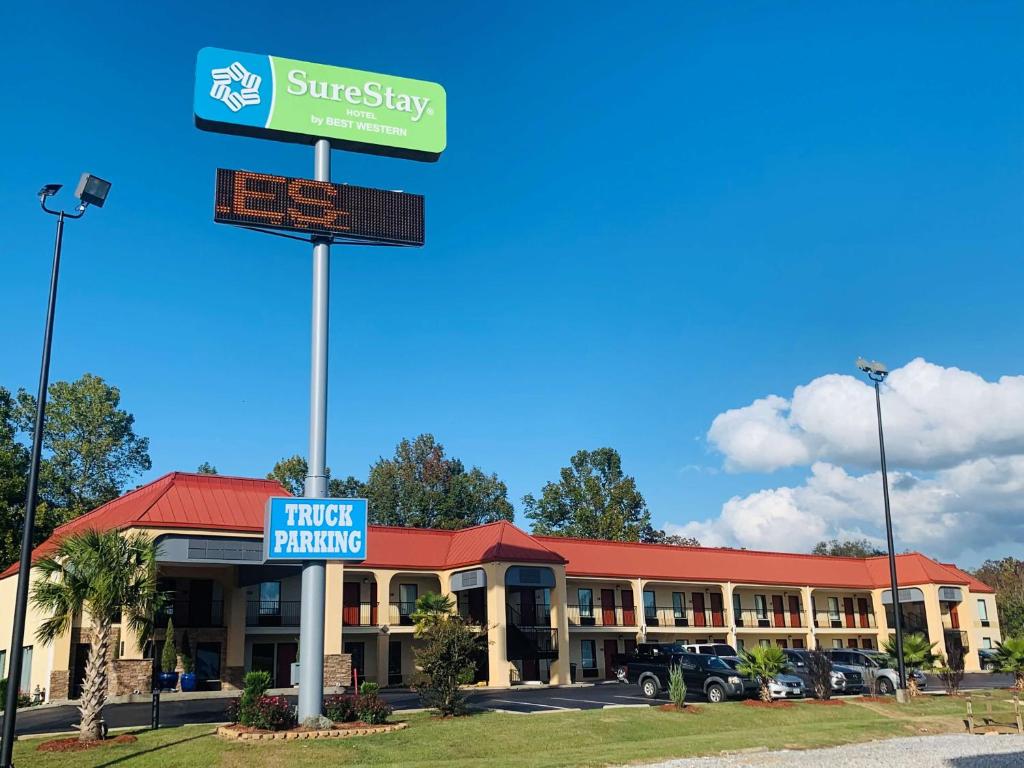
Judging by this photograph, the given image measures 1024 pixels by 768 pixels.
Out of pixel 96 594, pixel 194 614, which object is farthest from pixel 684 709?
pixel 194 614

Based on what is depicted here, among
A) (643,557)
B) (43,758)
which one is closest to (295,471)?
(643,557)

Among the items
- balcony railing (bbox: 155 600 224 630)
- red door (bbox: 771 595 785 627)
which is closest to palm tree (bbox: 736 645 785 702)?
balcony railing (bbox: 155 600 224 630)

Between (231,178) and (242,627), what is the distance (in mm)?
19298

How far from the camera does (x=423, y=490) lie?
72188 millimetres

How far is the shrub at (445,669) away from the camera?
78.1 ft

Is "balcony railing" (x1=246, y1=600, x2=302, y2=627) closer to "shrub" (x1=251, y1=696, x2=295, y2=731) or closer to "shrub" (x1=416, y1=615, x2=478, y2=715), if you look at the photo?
"shrub" (x1=416, y1=615, x2=478, y2=715)

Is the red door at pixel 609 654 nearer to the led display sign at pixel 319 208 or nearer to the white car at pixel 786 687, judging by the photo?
the white car at pixel 786 687

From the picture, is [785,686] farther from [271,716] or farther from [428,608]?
[271,716]

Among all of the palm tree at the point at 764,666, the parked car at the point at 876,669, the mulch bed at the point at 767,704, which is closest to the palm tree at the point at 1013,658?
the parked car at the point at 876,669

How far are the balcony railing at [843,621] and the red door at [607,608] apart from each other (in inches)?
564

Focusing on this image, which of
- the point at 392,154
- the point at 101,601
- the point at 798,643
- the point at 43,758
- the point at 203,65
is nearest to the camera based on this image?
the point at 43,758

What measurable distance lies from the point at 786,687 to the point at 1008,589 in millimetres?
61603

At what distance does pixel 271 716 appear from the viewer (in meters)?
20.6

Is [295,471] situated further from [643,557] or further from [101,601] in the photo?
[101,601]
